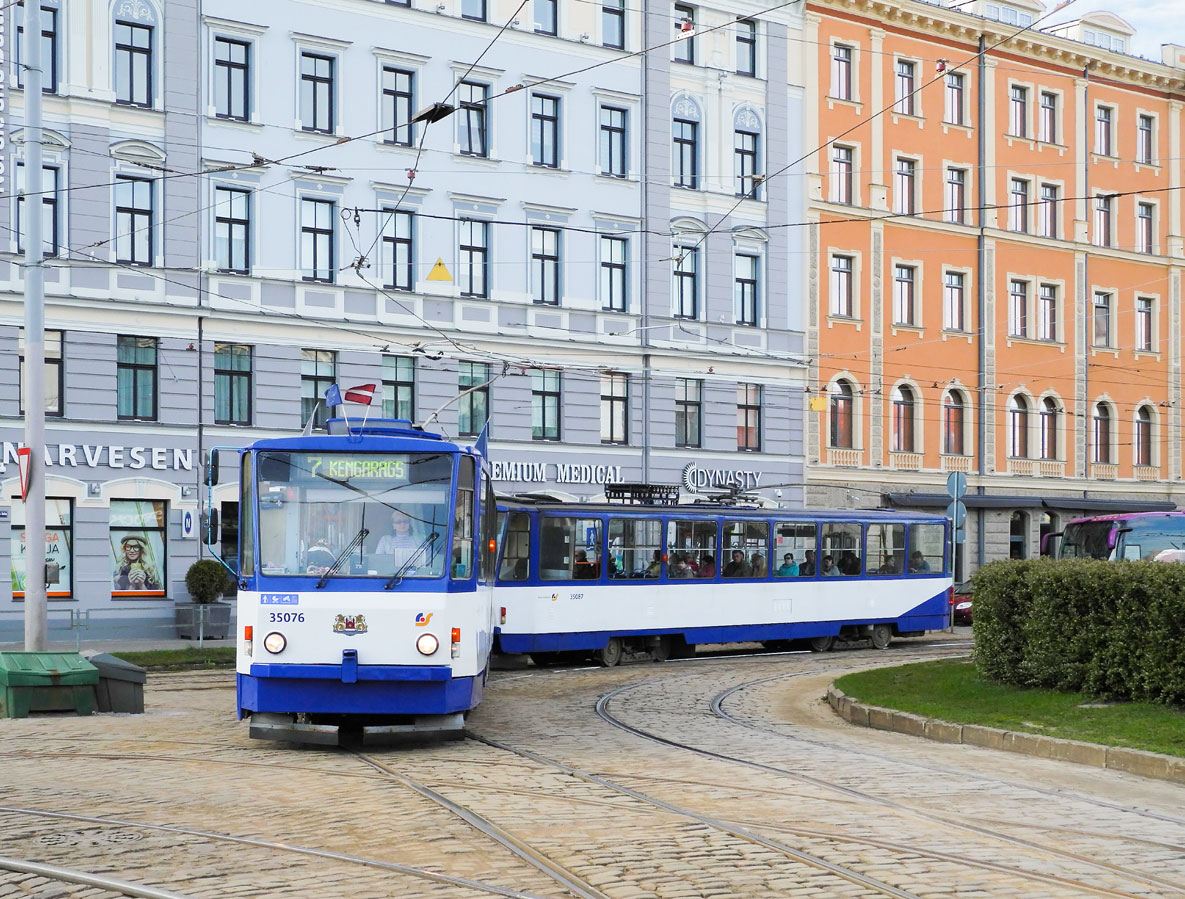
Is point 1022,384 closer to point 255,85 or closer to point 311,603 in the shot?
point 255,85

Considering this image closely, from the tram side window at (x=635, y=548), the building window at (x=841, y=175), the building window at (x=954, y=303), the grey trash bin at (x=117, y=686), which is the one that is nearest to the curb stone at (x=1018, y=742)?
the grey trash bin at (x=117, y=686)

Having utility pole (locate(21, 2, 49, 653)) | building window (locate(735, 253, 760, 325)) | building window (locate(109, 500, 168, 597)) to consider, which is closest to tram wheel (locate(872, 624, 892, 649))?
building window (locate(735, 253, 760, 325))

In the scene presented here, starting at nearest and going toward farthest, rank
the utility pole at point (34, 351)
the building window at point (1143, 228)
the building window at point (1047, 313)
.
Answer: the utility pole at point (34, 351), the building window at point (1047, 313), the building window at point (1143, 228)

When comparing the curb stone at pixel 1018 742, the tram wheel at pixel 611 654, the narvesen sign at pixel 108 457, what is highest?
the narvesen sign at pixel 108 457

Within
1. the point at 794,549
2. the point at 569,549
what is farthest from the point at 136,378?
the point at 794,549

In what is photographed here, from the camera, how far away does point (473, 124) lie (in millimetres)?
36812

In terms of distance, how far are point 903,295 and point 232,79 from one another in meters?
19.7

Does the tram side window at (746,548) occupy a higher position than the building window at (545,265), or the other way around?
the building window at (545,265)

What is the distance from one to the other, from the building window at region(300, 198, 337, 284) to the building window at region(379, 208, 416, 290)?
120cm

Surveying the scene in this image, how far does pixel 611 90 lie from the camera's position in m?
38.8

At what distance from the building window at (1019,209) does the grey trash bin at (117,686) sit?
3422 centimetres

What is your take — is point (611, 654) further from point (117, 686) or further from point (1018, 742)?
point (1018, 742)

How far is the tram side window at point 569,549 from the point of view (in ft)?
81.8

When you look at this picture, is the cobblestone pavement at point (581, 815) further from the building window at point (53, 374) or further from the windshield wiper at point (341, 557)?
the building window at point (53, 374)
